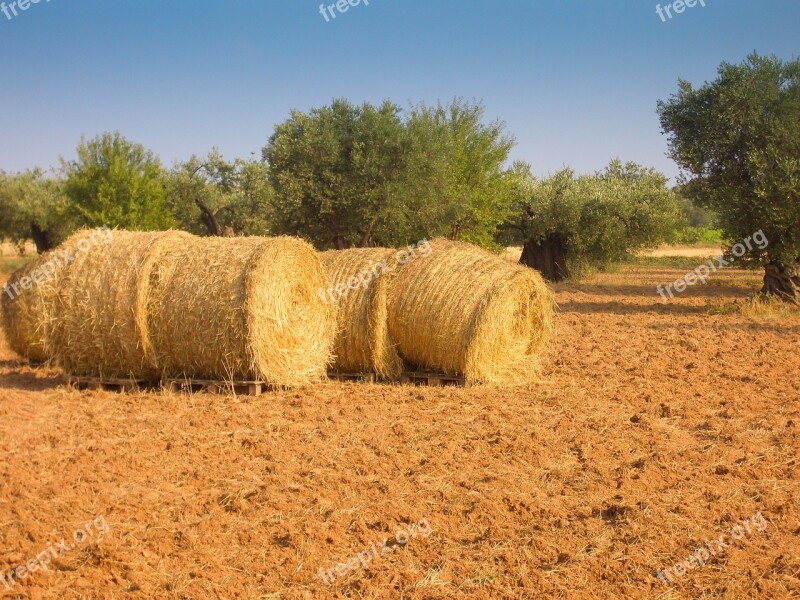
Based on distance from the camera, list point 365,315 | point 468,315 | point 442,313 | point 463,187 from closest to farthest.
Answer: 1. point 468,315
2. point 442,313
3. point 365,315
4. point 463,187

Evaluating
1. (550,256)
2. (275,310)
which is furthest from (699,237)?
(275,310)

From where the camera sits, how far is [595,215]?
89.1 ft

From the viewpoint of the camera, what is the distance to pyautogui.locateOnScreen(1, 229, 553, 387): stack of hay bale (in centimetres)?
925

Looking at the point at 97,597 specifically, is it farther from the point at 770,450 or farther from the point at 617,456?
the point at 770,450

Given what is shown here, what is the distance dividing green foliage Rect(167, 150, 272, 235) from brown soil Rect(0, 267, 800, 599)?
82.3 feet

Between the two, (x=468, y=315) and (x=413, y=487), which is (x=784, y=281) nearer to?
(x=468, y=315)

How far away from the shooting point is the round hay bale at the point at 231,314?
911 cm

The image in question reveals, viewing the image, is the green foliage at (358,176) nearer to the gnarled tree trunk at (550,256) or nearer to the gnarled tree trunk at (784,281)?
the gnarled tree trunk at (550,256)

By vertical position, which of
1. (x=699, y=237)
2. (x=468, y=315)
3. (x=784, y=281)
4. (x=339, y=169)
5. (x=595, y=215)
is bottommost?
(x=784, y=281)

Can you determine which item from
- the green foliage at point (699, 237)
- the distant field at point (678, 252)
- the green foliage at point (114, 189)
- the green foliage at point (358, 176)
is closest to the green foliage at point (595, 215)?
the green foliage at point (358, 176)

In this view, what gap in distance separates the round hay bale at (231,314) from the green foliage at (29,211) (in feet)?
92.7

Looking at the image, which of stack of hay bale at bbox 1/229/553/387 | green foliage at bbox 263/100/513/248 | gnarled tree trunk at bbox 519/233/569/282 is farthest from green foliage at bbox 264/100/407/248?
stack of hay bale at bbox 1/229/553/387

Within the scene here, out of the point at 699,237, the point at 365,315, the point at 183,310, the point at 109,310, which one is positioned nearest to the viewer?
the point at 183,310

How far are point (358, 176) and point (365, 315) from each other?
12.1m
